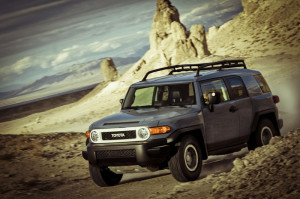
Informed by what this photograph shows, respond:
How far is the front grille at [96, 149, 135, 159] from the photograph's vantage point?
774cm

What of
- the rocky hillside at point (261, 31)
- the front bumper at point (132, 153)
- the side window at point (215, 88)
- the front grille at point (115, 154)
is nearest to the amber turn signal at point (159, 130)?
the front bumper at point (132, 153)

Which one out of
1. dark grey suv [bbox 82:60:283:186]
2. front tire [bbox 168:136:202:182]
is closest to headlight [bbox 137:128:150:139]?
dark grey suv [bbox 82:60:283:186]

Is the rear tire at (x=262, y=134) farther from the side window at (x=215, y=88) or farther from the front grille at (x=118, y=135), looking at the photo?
the front grille at (x=118, y=135)

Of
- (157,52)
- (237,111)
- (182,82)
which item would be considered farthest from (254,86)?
(157,52)

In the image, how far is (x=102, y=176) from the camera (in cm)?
884

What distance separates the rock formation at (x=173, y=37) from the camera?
2778 inches

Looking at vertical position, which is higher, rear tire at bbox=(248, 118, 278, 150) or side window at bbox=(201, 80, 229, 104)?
side window at bbox=(201, 80, 229, 104)

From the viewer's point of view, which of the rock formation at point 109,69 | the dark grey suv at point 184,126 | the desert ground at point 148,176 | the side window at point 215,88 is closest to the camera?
the desert ground at point 148,176

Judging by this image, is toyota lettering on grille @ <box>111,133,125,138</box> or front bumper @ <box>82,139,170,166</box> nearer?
front bumper @ <box>82,139,170,166</box>

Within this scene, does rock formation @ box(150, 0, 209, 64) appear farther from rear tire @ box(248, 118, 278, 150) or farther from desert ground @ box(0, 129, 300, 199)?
rear tire @ box(248, 118, 278, 150)

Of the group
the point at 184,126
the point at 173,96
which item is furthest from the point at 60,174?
the point at 184,126

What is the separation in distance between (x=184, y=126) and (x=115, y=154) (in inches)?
49.7

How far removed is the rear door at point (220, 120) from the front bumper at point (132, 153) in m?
1.25

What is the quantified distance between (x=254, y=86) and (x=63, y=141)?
8.69 metres
